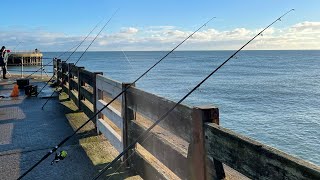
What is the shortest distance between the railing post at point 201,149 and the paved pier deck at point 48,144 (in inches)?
84.0

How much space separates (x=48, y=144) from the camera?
7098 mm

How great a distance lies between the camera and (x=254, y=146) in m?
2.54

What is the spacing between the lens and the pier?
2652 millimetres

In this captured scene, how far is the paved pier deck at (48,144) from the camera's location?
18.3 feet

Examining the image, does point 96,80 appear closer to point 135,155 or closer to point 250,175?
point 135,155

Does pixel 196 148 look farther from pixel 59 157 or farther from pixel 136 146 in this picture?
pixel 59 157

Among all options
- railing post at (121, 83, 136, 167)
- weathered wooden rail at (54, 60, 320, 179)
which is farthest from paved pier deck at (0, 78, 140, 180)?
weathered wooden rail at (54, 60, 320, 179)

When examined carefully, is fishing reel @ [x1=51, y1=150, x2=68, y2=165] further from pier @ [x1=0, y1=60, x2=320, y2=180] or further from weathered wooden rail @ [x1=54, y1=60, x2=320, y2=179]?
weathered wooden rail @ [x1=54, y1=60, x2=320, y2=179]

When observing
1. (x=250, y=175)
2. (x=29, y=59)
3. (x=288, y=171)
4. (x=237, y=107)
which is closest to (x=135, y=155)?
(x=250, y=175)

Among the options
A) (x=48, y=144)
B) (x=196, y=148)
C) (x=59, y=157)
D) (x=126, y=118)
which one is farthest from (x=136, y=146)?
(x=48, y=144)

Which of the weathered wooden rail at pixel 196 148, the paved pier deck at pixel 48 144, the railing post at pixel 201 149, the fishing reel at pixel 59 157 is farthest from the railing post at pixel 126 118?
the railing post at pixel 201 149

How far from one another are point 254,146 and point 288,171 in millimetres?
368

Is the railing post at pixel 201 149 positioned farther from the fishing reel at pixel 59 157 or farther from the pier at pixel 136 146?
the fishing reel at pixel 59 157

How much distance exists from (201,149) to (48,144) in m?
4.71
